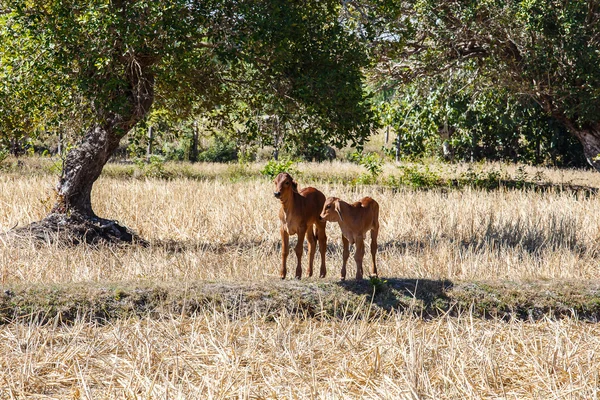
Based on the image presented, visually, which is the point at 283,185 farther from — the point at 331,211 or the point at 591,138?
the point at 591,138

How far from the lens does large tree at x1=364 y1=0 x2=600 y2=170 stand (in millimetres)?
15031

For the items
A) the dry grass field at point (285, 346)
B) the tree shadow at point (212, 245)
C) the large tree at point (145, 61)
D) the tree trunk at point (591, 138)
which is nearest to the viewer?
the dry grass field at point (285, 346)

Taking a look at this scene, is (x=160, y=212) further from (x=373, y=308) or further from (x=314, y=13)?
(x=373, y=308)

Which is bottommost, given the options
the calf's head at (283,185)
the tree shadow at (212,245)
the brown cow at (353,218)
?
the tree shadow at (212,245)

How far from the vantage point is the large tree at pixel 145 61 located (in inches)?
310

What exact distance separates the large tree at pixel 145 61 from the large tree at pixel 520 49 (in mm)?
6155

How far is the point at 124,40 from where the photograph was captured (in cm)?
791

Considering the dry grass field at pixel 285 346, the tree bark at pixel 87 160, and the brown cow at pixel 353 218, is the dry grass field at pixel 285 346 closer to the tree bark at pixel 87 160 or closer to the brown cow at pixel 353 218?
the brown cow at pixel 353 218

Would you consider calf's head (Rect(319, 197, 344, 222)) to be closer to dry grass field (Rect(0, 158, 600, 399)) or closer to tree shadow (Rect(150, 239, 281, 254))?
dry grass field (Rect(0, 158, 600, 399))

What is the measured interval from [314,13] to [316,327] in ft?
18.1

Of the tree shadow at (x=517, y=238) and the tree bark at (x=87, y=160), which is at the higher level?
the tree bark at (x=87, y=160)

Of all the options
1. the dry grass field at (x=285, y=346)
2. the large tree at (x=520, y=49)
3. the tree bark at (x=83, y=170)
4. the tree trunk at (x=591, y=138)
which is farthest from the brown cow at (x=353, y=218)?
the tree trunk at (x=591, y=138)

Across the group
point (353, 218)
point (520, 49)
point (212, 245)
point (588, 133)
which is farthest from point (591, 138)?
point (353, 218)

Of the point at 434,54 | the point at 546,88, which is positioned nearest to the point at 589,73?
the point at 546,88
